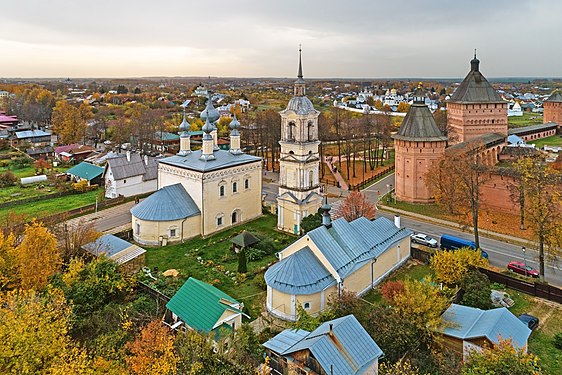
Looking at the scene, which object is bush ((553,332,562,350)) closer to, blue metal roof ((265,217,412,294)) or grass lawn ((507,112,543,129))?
blue metal roof ((265,217,412,294))

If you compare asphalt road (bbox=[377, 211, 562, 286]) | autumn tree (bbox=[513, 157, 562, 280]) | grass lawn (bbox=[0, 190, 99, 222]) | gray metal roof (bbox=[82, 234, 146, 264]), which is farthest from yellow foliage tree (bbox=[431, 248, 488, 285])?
grass lawn (bbox=[0, 190, 99, 222])

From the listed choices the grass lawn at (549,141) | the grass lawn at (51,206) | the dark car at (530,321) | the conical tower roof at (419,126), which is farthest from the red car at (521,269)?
the grass lawn at (549,141)

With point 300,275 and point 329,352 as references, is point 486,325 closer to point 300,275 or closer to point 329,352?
point 329,352

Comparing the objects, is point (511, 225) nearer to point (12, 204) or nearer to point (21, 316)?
point (21, 316)

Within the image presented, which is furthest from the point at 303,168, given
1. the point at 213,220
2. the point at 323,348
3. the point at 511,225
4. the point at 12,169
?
the point at 12,169

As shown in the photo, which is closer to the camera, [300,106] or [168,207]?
[168,207]

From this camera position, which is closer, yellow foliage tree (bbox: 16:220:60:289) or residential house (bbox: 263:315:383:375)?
residential house (bbox: 263:315:383:375)

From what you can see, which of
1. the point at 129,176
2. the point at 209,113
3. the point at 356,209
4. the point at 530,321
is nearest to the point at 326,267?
the point at 530,321
